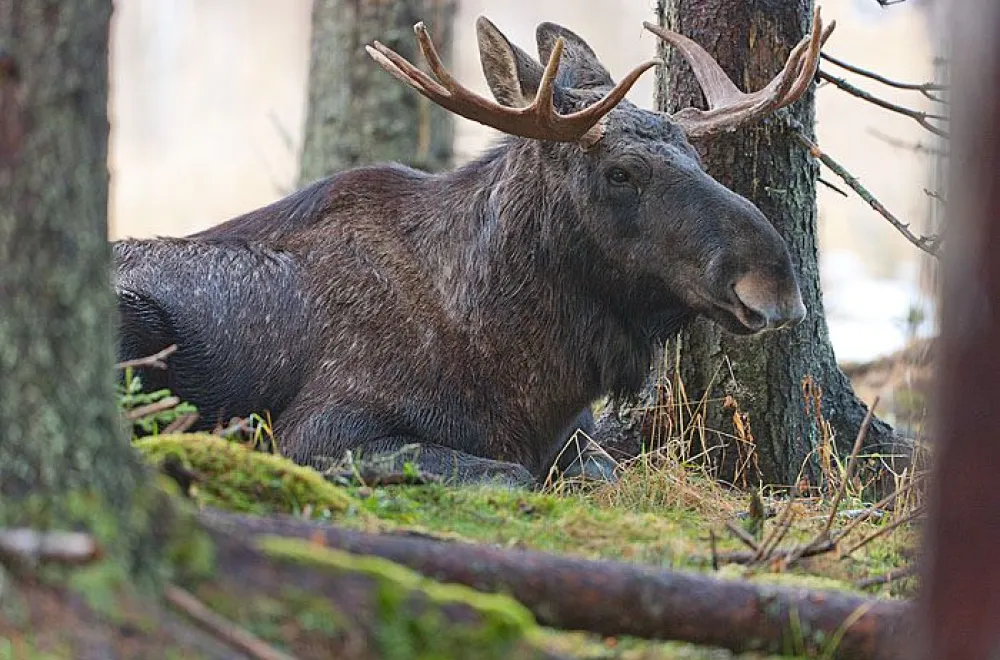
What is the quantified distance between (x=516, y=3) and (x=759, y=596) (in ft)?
103

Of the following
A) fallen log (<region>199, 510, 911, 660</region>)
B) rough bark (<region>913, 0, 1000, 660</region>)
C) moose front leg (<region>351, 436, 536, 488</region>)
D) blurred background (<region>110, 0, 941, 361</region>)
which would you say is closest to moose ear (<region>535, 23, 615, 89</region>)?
moose front leg (<region>351, 436, 536, 488</region>)

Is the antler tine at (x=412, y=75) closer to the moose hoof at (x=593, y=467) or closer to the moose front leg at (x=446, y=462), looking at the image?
the moose front leg at (x=446, y=462)

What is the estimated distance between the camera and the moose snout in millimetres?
5562

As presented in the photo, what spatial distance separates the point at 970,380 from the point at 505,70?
4089 millimetres

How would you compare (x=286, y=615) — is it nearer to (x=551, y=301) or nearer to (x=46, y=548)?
(x=46, y=548)

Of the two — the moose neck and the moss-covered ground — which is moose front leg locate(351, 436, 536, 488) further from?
the moose neck

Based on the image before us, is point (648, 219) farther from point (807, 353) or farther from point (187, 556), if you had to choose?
point (187, 556)

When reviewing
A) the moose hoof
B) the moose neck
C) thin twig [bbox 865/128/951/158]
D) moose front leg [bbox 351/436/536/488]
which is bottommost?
the moose hoof

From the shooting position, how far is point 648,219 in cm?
597

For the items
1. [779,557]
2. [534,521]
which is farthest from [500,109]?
[779,557]

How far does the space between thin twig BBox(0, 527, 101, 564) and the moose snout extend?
11.2 feet

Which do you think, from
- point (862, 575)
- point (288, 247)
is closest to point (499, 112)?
point (288, 247)

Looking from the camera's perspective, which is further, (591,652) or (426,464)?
(426,464)

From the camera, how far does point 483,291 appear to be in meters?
6.27
